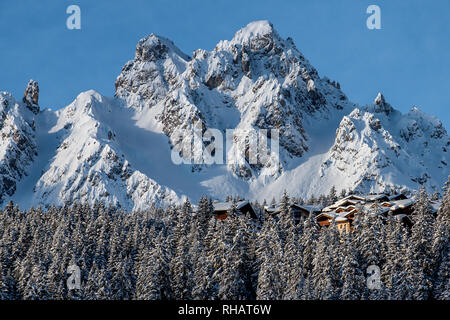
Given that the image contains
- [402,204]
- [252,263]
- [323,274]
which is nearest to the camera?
[323,274]

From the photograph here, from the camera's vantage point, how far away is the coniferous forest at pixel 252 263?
62.3 meters

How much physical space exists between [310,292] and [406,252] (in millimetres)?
9753

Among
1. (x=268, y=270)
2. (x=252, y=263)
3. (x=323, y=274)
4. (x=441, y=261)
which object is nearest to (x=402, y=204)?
(x=441, y=261)

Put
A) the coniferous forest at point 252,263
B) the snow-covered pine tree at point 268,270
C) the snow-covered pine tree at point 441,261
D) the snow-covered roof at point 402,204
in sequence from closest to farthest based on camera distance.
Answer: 1. the snow-covered pine tree at point 268,270
2. the snow-covered pine tree at point 441,261
3. the coniferous forest at point 252,263
4. the snow-covered roof at point 402,204

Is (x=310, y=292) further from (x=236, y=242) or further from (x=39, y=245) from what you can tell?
(x=39, y=245)

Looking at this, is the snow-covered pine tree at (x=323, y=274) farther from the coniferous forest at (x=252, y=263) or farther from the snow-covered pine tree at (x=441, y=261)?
the snow-covered pine tree at (x=441, y=261)

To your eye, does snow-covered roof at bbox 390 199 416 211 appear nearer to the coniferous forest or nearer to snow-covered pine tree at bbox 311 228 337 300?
the coniferous forest

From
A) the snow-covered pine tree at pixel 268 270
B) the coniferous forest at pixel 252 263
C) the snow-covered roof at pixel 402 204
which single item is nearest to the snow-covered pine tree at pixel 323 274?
the coniferous forest at pixel 252 263

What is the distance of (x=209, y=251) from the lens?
236 feet

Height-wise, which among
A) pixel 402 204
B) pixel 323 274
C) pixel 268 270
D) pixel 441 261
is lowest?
pixel 323 274

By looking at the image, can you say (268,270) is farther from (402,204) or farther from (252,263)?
(402,204)

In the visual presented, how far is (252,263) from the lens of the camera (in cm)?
6794

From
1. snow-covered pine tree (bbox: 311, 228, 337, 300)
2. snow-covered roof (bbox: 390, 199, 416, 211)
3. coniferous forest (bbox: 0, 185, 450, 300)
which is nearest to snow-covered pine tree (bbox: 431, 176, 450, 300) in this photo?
coniferous forest (bbox: 0, 185, 450, 300)

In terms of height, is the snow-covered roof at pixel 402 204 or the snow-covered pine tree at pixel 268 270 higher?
the snow-covered roof at pixel 402 204
